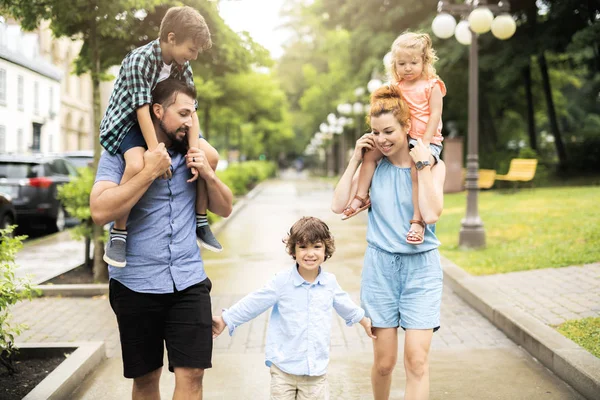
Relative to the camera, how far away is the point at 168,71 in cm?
307

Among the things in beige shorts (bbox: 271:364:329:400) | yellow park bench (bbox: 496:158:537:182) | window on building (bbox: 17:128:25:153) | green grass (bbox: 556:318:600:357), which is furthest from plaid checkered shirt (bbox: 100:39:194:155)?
yellow park bench (bbox: 496:158:537:182)

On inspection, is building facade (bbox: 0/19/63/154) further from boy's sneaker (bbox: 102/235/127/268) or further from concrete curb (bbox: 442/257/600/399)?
concrete curb (bbox: 442/257/600/399)

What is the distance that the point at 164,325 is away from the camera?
312 centimetres

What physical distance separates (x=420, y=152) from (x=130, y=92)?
1419 millimetres

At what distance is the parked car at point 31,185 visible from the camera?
14031mm

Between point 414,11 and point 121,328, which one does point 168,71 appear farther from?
point 414,11

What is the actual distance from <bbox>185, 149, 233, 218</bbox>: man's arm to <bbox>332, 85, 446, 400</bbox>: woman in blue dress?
708 millimetres

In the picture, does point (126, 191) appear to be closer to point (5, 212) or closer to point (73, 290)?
point (73, 290)

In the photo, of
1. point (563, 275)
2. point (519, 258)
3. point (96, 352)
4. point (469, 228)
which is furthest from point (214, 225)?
point (96, 352)

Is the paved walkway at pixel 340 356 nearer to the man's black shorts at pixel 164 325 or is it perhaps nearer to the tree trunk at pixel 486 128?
the man's black shorts at pixel 164 325

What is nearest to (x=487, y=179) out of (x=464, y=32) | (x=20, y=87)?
(x=464, y=32)

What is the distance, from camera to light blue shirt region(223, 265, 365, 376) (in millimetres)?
3334

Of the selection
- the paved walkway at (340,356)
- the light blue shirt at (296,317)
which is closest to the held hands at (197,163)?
the light blue shirt at (296,317)

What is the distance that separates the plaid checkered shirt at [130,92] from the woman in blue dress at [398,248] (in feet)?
3.70
